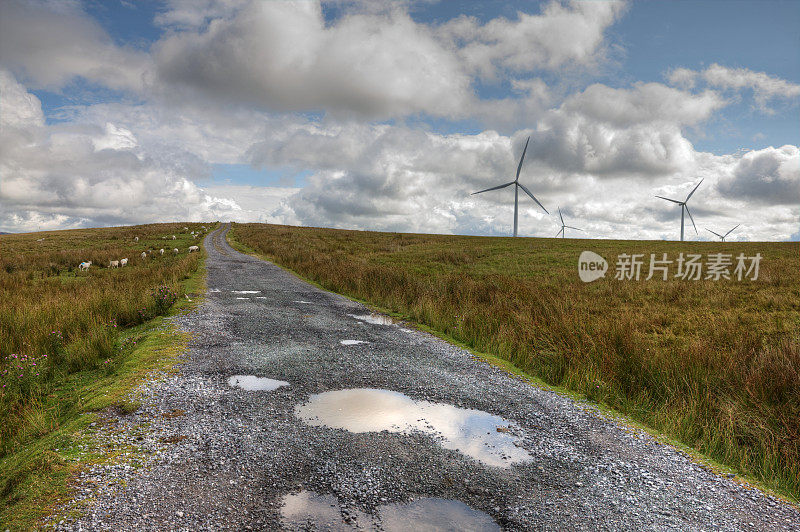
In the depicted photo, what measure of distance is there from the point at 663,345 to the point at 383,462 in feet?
30.6

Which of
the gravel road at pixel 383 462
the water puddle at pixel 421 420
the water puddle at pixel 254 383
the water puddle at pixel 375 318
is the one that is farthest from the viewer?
the water puddle at pixel 375 318

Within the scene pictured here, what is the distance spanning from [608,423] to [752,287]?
70.1 ft

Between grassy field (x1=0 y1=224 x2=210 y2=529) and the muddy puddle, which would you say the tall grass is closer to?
grassy field (x1=0 y1=224 x2=210 y2=529)

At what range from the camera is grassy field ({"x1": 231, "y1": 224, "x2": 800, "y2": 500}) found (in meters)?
5.29

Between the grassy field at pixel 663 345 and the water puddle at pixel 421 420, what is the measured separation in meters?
2.39

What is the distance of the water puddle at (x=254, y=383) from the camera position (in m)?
6.00

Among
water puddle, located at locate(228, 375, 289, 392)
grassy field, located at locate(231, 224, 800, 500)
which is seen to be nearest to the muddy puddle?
water puddle, located at locate(228, 375, 289, 392)

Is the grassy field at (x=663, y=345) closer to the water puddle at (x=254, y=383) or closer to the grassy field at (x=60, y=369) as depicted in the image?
the water puddle at (x=254, y=383)

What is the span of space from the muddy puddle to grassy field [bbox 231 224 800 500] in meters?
3.41

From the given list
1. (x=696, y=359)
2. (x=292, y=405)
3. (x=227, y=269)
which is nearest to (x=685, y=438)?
(x=696, y=359)

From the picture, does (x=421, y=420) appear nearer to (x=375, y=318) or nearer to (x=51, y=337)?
(x=375, y=318)

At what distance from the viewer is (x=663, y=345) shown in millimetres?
10359

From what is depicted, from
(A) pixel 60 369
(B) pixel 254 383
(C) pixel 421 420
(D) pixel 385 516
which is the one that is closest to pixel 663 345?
(C) pixel 421 420

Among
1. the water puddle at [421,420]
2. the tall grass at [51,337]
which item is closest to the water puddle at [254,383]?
the water puddle at [421,420]
